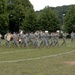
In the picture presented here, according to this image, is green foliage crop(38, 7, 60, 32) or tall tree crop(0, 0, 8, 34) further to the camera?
green foliage crop(38, 7, 60, 32)

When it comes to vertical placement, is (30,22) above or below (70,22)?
above

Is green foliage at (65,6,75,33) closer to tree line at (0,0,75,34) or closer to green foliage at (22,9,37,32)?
tree line at (0,0,75,34)

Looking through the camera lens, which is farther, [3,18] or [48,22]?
[48,22]

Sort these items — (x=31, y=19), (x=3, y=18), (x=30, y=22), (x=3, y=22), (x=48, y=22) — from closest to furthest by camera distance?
1. (x=3, y=18)
2. (x=3, y=22)
3. (x=30, y=22)
4. (x=48, y=22)
5. (x=31, y=19)

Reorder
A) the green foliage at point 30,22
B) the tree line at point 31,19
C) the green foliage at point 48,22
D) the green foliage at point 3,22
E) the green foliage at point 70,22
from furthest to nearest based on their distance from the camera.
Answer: the green foliage at point 48,22
the green foliage at point 30,22
the tree line at point 31,19
the green foliage at point 70,22
the green foliage at point 3,22

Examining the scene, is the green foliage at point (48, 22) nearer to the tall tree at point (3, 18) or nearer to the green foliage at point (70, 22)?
the green foliage at point (70, 22)

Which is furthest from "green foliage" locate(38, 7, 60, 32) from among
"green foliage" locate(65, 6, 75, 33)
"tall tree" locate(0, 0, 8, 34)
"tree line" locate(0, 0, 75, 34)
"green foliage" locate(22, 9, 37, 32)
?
"tall tree" locate(0, 0, 8, 34)

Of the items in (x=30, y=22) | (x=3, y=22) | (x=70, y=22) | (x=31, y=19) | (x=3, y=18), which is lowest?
(x=70, y=22)

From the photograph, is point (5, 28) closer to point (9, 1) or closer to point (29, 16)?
point (29, 16)

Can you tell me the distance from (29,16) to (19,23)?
14.2 feet

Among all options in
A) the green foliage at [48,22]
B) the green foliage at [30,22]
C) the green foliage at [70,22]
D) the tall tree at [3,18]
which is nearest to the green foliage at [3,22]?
the tall tree at [3,18]

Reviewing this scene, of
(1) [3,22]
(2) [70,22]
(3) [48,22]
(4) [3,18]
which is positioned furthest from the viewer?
(3) [48,22]

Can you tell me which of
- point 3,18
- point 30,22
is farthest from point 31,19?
point 3,18

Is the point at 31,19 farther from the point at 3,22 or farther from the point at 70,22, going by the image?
the point at 3,22
